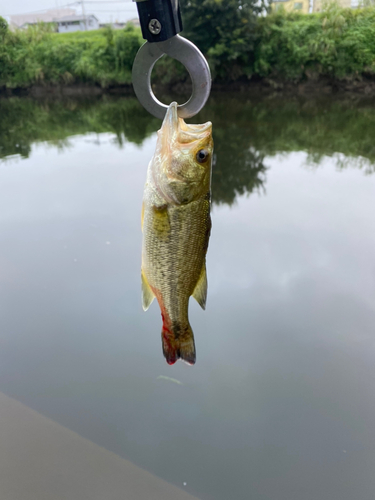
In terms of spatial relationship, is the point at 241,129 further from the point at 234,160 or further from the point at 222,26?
the point at 222,26

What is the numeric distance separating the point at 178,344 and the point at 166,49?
1.12 metres

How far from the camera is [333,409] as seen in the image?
4023 millimetres

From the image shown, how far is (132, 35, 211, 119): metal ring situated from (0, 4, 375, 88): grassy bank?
25.3 metres

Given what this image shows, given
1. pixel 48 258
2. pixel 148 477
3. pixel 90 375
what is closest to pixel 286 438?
pixel 148 477

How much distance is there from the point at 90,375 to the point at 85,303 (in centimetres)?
137

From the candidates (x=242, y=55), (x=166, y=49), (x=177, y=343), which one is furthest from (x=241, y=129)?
(x=166, y=49)

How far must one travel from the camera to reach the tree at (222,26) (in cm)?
2288

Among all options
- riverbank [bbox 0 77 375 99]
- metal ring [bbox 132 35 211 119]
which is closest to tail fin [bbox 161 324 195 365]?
metal ring [bbox 132 35 211 119]

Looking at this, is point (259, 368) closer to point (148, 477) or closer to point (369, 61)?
point (148, 477)

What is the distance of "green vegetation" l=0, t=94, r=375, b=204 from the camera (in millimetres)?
11031

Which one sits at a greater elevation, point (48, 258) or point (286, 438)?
point (48, 258)

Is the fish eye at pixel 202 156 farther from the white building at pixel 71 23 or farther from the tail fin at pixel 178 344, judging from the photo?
the white building at pixel 71 23

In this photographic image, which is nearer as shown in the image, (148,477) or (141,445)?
(148,477)

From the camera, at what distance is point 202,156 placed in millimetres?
1483
